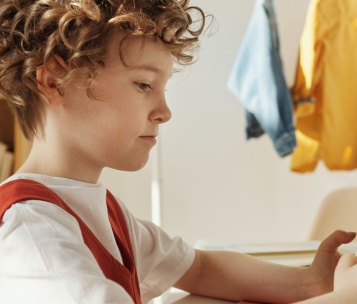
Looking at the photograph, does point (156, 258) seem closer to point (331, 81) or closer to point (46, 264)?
point (46, 264)

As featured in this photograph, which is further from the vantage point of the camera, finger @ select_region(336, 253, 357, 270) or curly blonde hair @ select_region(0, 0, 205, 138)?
curly blonde hair @ select_region(0, 0, 205, 138)

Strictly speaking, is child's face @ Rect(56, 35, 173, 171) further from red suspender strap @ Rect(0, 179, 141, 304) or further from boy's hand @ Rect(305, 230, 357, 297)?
boy's hand @ Rect(305, 230, 357, 297)

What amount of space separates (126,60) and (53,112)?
0.10 m

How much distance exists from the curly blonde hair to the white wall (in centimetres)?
173

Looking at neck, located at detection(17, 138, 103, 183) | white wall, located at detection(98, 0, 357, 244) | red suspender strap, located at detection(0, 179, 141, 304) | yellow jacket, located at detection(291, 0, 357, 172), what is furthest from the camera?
white wall, located at detection(98, 0, 357, 244)

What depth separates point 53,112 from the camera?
0.79 metres

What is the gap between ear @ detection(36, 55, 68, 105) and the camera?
0.78 meters

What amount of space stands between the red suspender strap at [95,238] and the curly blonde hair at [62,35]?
0.42ft

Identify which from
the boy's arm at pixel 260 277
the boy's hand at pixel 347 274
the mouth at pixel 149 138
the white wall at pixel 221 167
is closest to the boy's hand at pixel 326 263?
the boy's arm at pixel 260 277

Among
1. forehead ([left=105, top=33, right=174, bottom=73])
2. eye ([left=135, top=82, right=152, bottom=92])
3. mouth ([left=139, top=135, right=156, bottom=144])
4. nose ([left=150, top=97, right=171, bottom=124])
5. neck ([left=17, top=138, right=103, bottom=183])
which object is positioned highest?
forehead ([left=105, top=33, right=174, bottom=73])

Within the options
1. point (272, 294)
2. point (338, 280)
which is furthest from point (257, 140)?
point (338, 280)

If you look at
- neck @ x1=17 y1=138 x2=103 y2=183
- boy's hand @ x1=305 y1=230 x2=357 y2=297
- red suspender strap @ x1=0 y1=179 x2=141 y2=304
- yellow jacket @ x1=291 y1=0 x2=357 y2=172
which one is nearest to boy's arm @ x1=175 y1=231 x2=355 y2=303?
boy's hand @ x1=305 y1=230 x2=357 y2=297

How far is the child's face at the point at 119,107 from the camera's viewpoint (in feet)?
2.53

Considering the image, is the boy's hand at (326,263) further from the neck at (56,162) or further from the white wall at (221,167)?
the white wall at (221,167)
